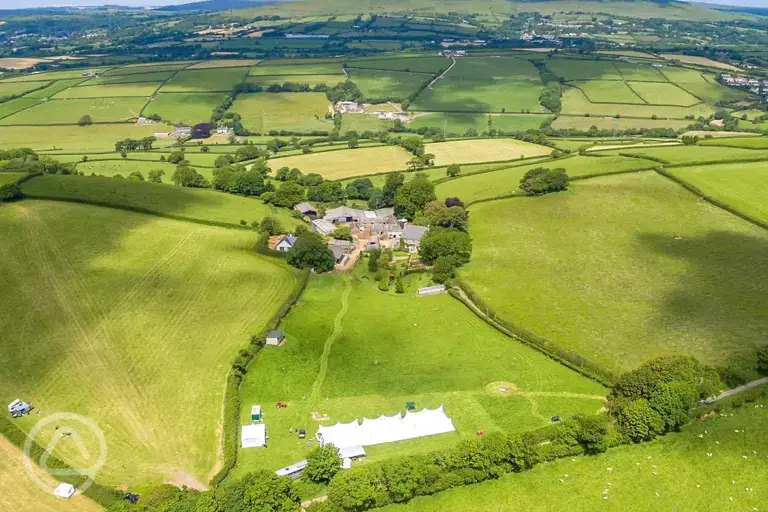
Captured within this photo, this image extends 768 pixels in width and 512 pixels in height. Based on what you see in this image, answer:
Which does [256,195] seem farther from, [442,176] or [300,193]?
[442,176]

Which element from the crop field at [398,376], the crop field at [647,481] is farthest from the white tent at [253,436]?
the crop field at [647,481]

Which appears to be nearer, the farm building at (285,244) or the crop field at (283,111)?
the farm building at (285,244)

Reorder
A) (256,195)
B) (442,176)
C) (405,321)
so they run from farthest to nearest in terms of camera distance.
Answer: (442,176) → (256,195) → (405,321)

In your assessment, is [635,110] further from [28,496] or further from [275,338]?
[28,496]

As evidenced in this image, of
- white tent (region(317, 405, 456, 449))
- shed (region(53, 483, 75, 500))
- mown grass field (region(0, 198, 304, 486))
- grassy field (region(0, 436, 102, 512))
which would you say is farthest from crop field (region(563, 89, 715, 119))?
grassy field (region(0, 436, 102, 512))

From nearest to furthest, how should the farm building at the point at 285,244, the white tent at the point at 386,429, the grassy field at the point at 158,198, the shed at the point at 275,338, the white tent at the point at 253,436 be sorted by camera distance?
the white tent at the point at 253,436, the white tent at the point at 386,429, the shed at the point at 275,338, the farm building at the point at 285,244, the grassy field at the point at 158,198

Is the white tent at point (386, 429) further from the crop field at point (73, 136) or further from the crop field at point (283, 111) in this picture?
the crop field at point (283, 111)

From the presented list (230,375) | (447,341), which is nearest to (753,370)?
(447,341)
